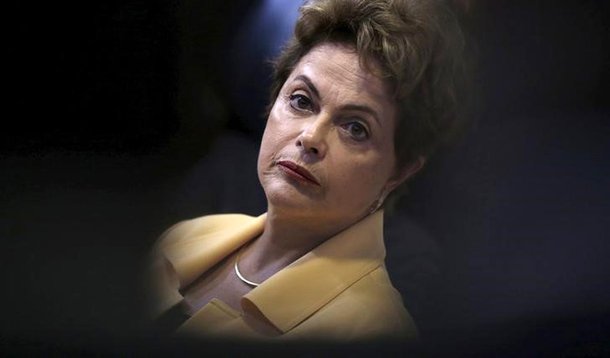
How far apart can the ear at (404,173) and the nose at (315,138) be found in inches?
3.3

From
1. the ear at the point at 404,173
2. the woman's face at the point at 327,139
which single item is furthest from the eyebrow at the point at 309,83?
the ear at the point at 404,173

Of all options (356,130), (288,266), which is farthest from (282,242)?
(356,130)

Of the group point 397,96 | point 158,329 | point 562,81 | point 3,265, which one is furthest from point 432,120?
point 3,265

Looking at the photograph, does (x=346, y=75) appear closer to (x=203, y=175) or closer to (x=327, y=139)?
(x=327, y=139)

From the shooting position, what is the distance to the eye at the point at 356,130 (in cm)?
77

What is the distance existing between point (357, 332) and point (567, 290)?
0.22 metres

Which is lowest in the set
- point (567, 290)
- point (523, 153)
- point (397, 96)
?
point (567, 290)

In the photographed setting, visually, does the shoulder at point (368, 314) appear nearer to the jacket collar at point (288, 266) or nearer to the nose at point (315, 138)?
the jacket collar at point (288, 266)

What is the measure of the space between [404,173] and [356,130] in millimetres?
75

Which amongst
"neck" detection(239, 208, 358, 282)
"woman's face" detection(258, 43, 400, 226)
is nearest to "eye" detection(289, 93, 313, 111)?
"woman's face" detection(258, 43, 400, 226)

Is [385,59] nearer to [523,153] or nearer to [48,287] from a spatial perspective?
[523,153]

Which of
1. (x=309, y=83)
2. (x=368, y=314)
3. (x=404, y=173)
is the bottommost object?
(x=368, y=314)

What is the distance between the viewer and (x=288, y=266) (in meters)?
0.81

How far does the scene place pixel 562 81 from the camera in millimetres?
857
